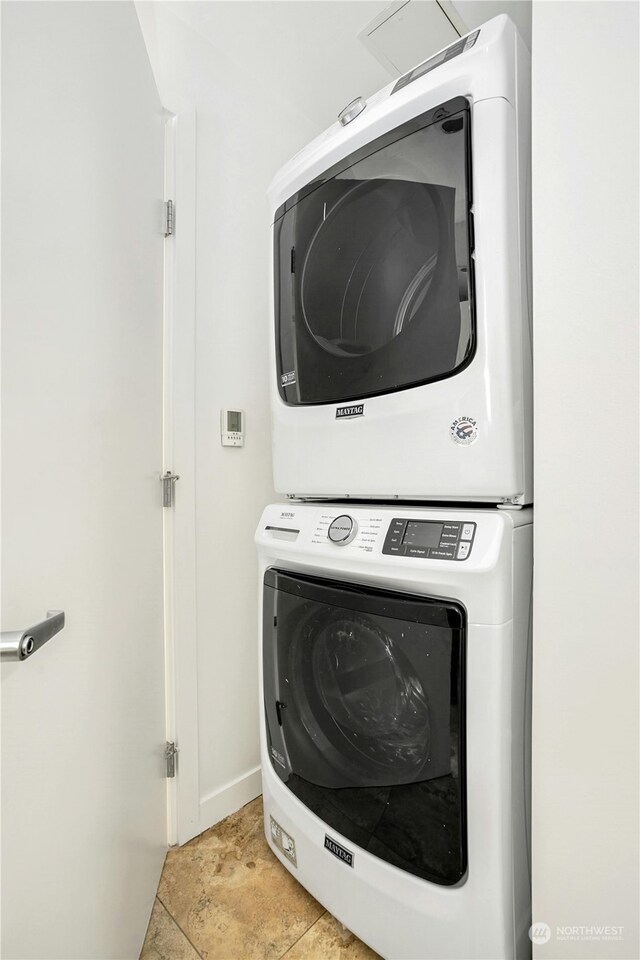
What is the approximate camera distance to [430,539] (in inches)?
36.1

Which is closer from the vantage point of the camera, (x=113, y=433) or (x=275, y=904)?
(x=113, y=433)

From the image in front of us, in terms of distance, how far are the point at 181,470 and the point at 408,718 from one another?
0.96 m

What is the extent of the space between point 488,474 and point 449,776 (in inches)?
22.8

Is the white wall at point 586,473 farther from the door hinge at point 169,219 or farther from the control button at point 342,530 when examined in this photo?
the door hinge at point 169,219

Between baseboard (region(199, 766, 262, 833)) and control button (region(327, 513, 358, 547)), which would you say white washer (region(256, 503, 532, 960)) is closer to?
control button (region(327, 513, 358, 547))

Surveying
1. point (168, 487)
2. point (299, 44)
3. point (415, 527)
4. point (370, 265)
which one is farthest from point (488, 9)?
point (168, 487)

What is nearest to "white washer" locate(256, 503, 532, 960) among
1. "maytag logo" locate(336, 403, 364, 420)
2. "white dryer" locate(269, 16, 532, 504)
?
"white dryer" locate(269, 16, 532, 504)

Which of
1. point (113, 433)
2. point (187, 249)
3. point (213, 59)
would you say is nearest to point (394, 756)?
point (113, 433)

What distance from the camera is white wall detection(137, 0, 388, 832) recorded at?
1.52m

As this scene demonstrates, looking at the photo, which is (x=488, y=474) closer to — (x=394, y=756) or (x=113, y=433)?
(x=394, y=756)

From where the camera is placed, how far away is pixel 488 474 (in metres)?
0.90

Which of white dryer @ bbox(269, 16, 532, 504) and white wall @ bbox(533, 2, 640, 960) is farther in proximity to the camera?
white dryer @ bbox(269, 16, 532, 504)

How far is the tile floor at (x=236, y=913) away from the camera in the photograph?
110cm

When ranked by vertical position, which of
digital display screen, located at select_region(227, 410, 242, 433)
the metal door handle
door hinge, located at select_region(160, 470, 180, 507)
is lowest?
the metal door handle
